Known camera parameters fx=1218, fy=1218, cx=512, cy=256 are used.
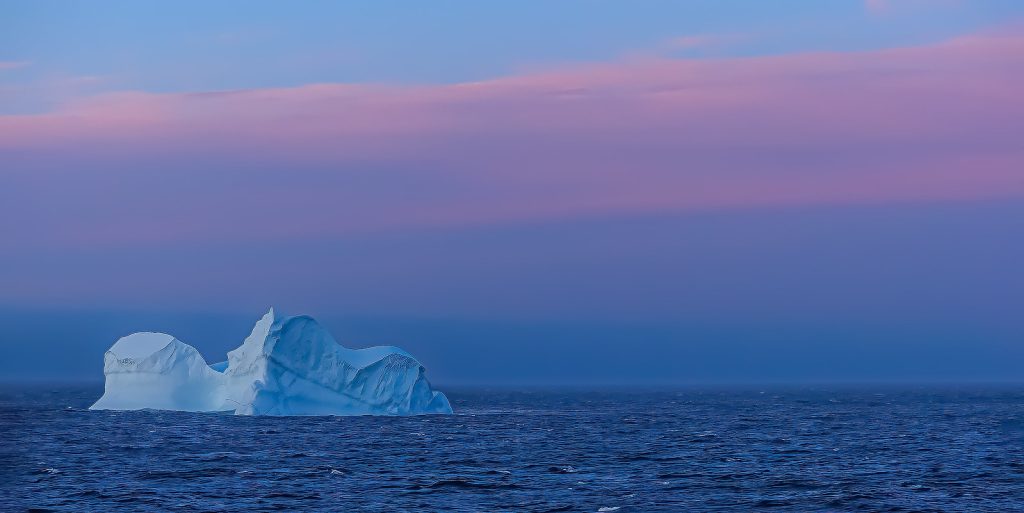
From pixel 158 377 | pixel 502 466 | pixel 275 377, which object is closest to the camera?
pixel 502 466

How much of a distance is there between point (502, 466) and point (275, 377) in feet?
82.2

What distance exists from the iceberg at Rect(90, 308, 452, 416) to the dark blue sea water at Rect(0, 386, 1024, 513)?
1444 millimetres

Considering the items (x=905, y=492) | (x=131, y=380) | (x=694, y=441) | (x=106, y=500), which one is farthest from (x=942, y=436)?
(x=131, y=380)

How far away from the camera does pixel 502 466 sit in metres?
37.3

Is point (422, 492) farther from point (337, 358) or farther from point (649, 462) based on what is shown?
point (337, 358)

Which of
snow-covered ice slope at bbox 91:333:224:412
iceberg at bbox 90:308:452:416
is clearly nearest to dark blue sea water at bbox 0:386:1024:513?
iceberg at bbox 90:308:452:416

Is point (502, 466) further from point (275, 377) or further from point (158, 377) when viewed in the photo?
point (158, 377)

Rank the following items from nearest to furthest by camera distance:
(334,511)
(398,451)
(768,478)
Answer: (334,511), (768,478), (398,451)

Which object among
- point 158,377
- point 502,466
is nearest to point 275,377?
point 158,377

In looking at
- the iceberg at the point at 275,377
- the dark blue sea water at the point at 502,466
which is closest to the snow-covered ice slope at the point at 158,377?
the iceberg at the point at 275,377

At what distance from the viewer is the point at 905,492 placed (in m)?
30.5

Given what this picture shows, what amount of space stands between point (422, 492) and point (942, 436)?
96.5 ft

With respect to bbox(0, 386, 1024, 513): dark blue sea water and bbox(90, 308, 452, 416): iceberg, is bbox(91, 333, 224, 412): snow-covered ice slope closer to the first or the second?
bbox(90, 308, 452, 416): iceberg

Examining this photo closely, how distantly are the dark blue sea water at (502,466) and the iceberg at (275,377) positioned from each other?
1.44m
